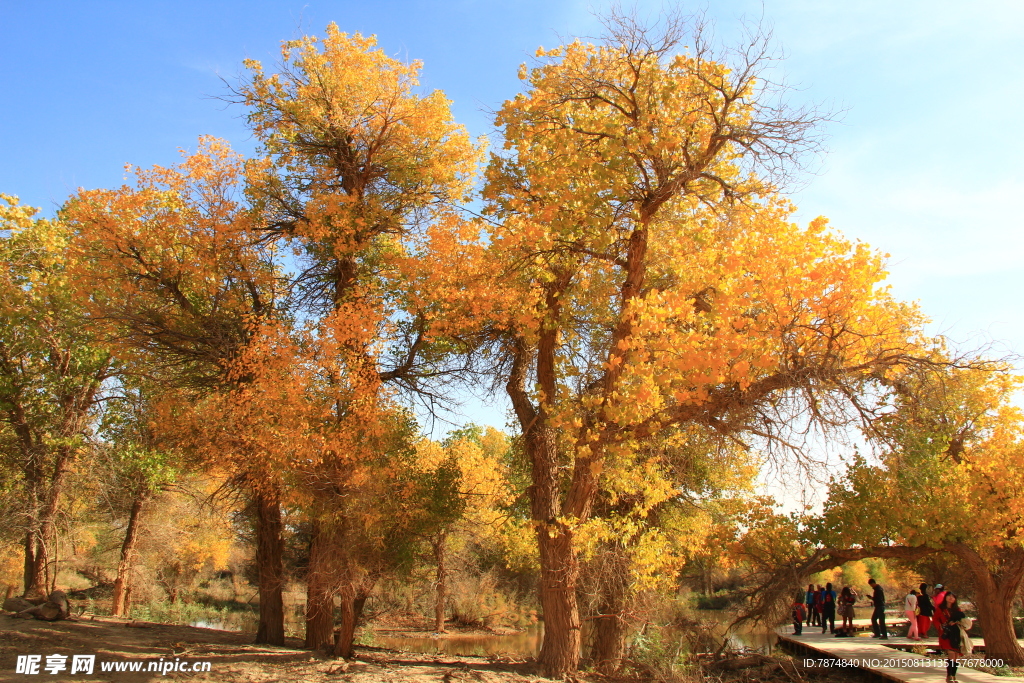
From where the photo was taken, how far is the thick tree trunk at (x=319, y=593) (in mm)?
11070

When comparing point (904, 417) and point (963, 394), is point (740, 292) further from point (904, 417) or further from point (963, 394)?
point (963, 394)

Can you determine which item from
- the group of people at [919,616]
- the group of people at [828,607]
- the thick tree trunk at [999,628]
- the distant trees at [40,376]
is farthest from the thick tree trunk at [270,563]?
the thick tree trunk at [999,628]

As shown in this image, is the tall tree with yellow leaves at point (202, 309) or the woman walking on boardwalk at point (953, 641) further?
the tall tree with yellow leaves at point (202, 309)

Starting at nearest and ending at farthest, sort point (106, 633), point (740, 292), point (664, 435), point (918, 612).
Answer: point (740, 292) < point (664, 435) < point (106, 633) < point (918, 612)

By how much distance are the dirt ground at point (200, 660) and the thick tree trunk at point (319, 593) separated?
Result: 1.38 feet

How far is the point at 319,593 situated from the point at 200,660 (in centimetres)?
204

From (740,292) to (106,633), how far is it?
13.5 m

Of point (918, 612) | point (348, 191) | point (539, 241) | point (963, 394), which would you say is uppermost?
point (348, 191)

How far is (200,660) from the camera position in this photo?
10430mm

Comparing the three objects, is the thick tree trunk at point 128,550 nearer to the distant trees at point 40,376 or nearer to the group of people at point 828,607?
the distant trees at point 40,376

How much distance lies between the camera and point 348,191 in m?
13.5

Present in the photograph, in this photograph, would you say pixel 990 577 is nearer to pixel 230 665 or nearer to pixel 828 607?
pixel 828 607

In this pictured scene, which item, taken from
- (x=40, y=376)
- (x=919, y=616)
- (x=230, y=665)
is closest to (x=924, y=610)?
(x=919, y=616)

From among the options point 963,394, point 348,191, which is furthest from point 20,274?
point 963,394
